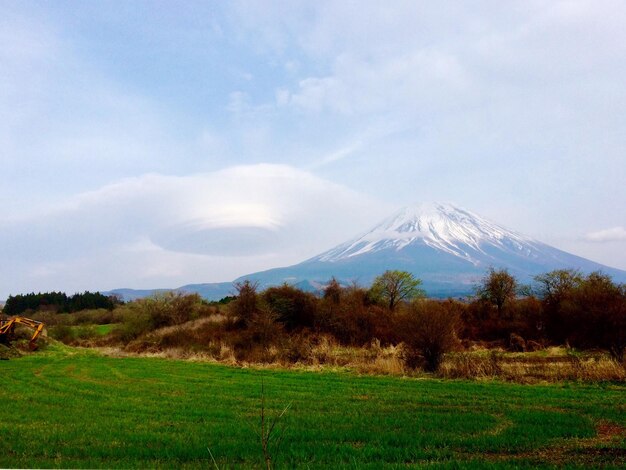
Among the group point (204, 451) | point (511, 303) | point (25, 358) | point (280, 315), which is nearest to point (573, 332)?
point (511, 303)

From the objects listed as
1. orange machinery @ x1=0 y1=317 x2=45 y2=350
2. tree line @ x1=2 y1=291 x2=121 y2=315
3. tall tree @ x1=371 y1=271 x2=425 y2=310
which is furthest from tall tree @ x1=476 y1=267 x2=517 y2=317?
tree line @ x1=2 y1=291 x2=121 y2=315

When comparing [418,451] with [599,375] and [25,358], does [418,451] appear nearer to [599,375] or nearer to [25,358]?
[599,375]

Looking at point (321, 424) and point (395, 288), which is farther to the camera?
point (395, 288)

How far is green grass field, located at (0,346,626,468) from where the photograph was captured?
855cm

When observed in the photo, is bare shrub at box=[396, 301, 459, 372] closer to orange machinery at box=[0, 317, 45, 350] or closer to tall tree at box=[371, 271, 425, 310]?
tall tree at box=[371, 271, 425, 310]

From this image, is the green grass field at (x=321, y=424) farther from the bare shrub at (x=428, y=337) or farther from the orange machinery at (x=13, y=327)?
the orange machinery at (x=13, y=327)

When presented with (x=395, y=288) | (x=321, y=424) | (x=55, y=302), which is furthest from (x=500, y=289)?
(x=55, y=302)

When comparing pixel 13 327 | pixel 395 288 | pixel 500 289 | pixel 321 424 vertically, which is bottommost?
pixel 321 424

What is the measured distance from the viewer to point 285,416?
12891mm

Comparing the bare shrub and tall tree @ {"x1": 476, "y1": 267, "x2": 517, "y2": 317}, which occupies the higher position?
tall tree @ {"x1": 476, "y1": 267, "x2": 517, "y2": 317}

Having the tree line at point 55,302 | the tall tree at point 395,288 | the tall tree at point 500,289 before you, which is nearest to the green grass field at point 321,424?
the tall tree at point 500,289

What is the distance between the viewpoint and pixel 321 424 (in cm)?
1159

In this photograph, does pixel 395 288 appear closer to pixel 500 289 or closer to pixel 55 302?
pixel 500 289

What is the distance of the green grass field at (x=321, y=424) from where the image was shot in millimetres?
8547
